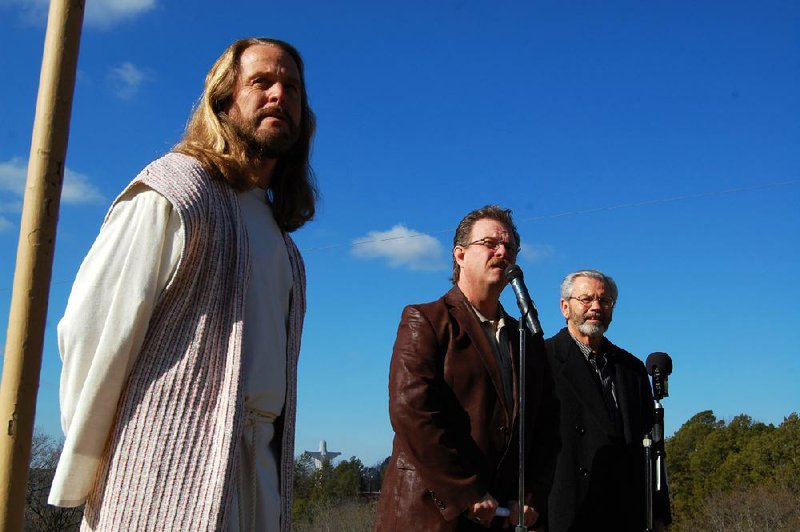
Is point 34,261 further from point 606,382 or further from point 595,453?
point 606,382

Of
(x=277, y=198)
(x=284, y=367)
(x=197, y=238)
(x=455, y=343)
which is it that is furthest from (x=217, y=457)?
(x=455, y=343)

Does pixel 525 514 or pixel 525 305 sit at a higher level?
pixel 525 305

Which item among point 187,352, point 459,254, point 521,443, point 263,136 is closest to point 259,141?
point 263,136

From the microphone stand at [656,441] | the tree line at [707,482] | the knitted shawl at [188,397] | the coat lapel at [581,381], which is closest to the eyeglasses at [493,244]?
the coat lapel at [581,381]

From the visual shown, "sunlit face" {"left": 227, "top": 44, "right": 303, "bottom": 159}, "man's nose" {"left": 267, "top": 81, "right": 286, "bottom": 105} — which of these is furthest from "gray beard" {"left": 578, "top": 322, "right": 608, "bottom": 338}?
"man's nose" {"left": 267, "top": 81, "right": 286, "bottom": 105}

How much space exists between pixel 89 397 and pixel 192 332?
0.86ft

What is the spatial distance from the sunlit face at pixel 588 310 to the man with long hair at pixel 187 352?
126 inches

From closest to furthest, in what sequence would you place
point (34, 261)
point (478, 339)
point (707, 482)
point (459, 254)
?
1. point (34, 261)
2. point (478, 339)
3. point (459, 254)
4. point (707, 482)

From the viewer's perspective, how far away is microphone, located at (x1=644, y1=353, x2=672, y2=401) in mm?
5203

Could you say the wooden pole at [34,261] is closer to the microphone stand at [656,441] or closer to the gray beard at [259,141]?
the gray beard at [259,141]

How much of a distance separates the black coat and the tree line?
12.4 m

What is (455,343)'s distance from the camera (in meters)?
3.96

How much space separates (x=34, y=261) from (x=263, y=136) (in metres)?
1.03

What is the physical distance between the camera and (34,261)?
4.74 ft
